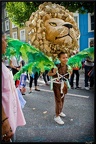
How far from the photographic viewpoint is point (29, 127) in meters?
2.16

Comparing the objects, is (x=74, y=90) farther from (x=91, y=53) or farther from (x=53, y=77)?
(x=91, y=53)

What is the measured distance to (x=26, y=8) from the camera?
2.11 metres

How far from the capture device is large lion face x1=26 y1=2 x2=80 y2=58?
2.06 metres

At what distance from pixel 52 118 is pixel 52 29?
2.74 feet

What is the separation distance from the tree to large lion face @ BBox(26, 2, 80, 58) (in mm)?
56

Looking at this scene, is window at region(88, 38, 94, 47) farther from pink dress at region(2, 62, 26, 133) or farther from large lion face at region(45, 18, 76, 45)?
pink dress at region(2, 62, 26, 133)

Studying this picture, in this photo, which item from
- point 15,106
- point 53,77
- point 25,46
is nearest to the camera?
point 15,106

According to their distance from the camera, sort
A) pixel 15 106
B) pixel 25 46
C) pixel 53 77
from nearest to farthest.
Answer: pixel 15 106, pixel 25 46, pixel 53 77

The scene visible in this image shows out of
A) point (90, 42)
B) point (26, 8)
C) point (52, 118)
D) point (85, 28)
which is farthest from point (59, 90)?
point (26, 8)

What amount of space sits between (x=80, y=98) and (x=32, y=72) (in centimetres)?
53

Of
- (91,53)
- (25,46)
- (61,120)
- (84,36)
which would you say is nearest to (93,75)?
(91,53)

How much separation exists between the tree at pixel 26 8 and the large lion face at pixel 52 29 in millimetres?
56

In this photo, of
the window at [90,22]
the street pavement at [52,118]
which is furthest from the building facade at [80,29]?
the street pavement at [52,118]

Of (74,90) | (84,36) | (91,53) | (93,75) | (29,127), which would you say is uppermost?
(84,36)
